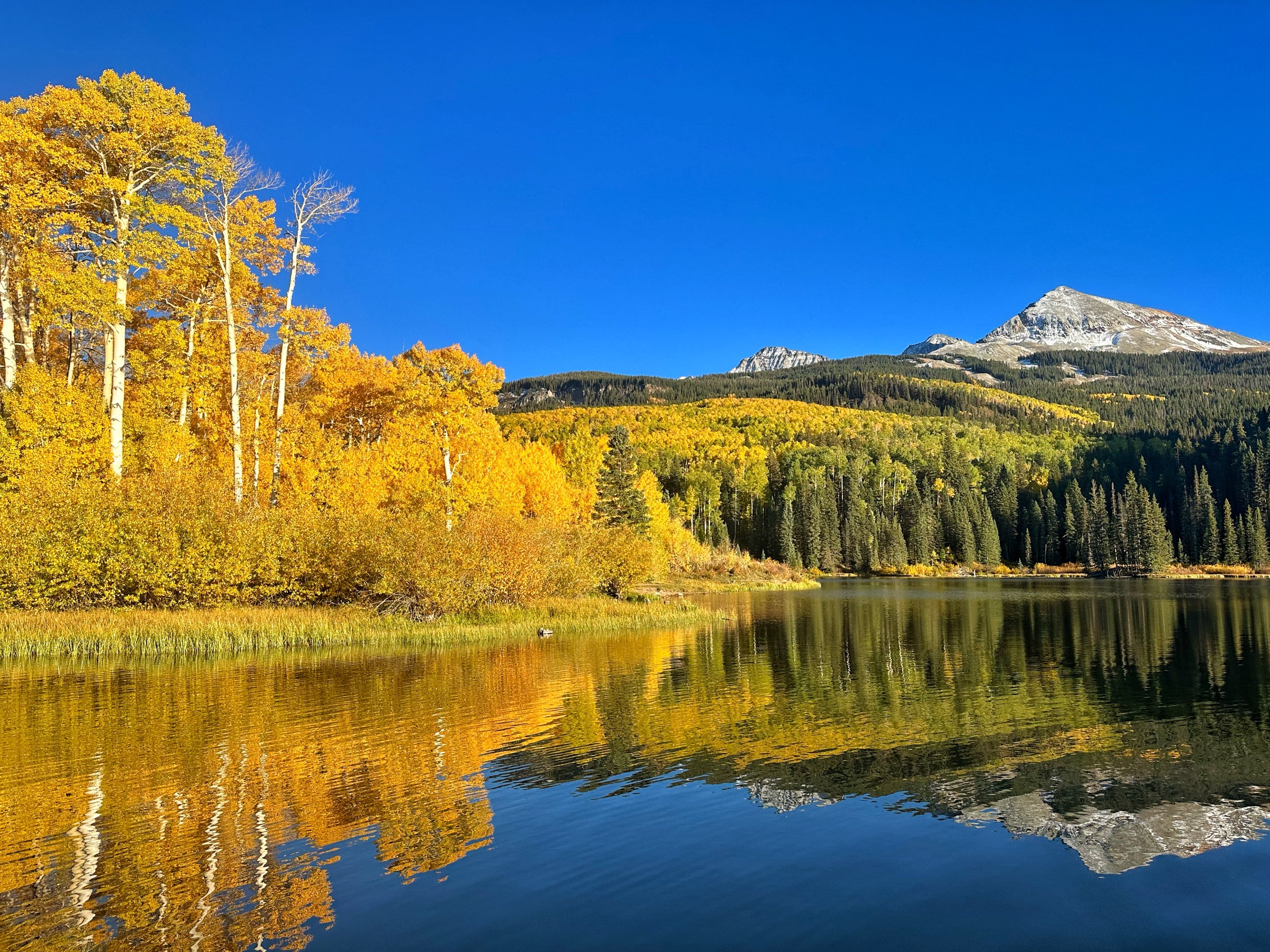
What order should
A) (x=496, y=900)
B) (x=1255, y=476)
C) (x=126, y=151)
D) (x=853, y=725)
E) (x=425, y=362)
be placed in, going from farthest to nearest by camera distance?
(x=1255, y=476) → (x=425, y=362) → (x=126, y=151) → (x=853, y=725) → (x=496, y=900)

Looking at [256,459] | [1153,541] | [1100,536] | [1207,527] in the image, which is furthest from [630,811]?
[1207,527]

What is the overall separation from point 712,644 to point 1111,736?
18052 mm

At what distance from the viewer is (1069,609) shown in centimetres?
4975

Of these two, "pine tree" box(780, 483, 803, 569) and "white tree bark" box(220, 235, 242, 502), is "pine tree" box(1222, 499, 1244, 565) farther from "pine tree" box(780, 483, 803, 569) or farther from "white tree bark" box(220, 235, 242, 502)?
"white tree bark" box(220, 235, 242, 502)

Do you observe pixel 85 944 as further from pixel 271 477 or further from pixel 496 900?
pixel 271 477

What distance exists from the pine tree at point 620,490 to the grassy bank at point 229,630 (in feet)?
93.8

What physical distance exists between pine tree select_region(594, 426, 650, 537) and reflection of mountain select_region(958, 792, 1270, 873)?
54056mm

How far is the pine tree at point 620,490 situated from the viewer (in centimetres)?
6569

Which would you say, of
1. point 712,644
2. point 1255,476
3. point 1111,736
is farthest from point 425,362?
point 1255,476

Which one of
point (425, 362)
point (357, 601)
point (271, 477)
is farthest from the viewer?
point (425, 362)

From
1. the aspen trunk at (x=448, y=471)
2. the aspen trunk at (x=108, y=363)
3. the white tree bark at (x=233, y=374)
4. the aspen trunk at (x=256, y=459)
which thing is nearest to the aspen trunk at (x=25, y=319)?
the aspen trunk at (x=108, y=363)

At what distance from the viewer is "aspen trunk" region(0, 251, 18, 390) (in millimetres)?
30953

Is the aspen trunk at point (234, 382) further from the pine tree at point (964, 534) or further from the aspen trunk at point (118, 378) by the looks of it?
the pine tree at point (964, 534)

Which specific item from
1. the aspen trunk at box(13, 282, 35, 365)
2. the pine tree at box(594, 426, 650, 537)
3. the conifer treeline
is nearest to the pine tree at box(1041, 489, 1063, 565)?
the conifer treeline
